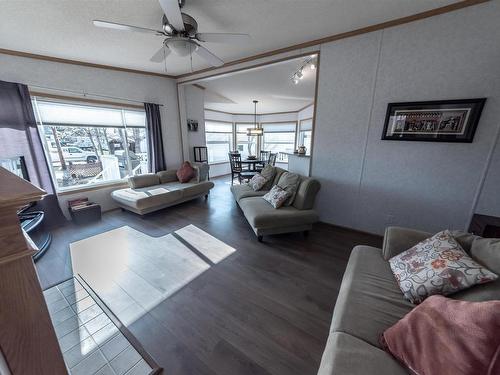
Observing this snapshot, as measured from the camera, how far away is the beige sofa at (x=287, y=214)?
2.59 meters

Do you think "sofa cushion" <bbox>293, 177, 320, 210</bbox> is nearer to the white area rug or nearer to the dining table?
the white area rug

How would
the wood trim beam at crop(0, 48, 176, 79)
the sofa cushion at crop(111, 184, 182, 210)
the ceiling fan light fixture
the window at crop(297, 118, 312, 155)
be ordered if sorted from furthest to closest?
1. the window at crop(297, 118, 312, 155)
2. the sofa cushion at crop(111, 184, 182, 210)
3. the wood trim beam at crop(0, 48, 176, 79)
4. the ceiling fan light fixture

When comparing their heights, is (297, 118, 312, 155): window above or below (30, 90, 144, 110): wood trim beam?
below

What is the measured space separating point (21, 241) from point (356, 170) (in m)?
3.20

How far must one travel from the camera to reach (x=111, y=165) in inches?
157

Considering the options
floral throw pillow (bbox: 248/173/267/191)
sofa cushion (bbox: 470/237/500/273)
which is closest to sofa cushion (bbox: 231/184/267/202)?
floral throw pillow (bbox: 248/173/267/191)

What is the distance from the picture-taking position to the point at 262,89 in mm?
4828

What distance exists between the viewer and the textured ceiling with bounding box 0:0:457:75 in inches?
75.4

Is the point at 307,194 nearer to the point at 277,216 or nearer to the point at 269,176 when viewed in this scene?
the point at 277,216

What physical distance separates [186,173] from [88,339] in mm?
3296

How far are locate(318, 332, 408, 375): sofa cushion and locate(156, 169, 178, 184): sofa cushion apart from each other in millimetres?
4177

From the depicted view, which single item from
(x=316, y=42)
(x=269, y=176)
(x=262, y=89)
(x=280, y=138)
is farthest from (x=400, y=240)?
(x=280, y=138)

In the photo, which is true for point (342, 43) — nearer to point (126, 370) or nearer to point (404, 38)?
point (404, 38)

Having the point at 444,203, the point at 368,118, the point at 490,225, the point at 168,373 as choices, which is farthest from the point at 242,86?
the point at 168,373
